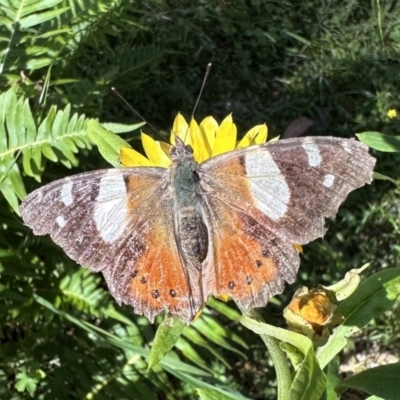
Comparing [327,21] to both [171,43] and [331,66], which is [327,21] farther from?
[171,43]

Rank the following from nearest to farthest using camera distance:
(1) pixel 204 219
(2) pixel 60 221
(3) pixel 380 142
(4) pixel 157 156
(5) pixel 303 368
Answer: (5) pixel 303 368 → (2) pixel 60 221 → (1) pixel 204 219 → (4) pixel 157 156 → (3) pixel 380 142

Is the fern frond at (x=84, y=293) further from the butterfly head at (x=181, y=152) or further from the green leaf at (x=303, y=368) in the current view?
the green leaf at (x=303, y=368)

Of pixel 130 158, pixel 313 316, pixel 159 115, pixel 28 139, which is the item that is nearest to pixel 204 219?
pixel 130 158

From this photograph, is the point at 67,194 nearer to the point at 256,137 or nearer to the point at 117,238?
the point at 117,238

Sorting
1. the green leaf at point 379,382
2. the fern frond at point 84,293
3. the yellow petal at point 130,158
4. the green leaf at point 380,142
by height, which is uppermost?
the yellow petal at point 130,158

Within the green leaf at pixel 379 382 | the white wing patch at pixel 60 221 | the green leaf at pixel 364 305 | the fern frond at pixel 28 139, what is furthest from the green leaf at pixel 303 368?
the fern frond at pixel 28 139

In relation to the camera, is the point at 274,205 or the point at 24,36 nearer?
the point at 274,205

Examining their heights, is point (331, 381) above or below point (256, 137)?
below
